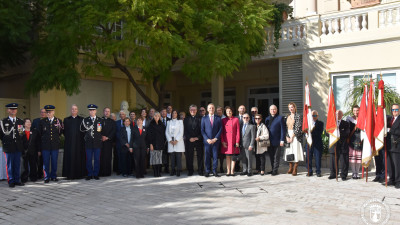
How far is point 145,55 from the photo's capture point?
1123cm

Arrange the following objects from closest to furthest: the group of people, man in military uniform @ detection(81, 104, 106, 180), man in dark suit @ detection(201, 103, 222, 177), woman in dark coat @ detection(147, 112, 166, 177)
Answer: the group of people → man in military uniform @ detection(81, 104, 106, 180) → man in dark suit @ detection(201, 103, 222, 177) → woman in dark coat @ detection(147, 112, 166, 177)

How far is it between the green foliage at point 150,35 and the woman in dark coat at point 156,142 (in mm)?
2160

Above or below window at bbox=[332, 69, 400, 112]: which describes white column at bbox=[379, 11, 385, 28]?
above

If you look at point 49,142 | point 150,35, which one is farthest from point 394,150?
point 49,142

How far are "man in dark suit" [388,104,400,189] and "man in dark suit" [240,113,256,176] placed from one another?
127 inches

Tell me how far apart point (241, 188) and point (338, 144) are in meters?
3.05

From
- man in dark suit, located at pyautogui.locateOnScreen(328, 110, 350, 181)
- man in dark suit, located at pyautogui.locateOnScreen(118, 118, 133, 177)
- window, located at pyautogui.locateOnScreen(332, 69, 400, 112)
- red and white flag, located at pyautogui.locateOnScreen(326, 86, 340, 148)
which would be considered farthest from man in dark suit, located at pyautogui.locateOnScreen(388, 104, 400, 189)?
man in dark suit, located at pyautogui.locateOnScreen(118, 118, 133, 177)

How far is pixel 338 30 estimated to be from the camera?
1361 cm

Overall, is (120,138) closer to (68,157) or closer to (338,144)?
(68,157)

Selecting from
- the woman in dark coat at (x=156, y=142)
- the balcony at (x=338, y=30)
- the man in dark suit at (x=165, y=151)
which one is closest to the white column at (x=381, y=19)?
the balcony at (x=338, y=30)

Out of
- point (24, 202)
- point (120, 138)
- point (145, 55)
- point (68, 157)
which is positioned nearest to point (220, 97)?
point (145, 55)

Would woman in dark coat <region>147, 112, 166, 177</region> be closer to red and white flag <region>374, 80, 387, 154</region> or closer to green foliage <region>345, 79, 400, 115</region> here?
red and white flag <region>374, 80, 387, 154</region>

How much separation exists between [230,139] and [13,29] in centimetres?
779

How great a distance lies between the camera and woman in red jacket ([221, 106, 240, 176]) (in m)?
9.77
